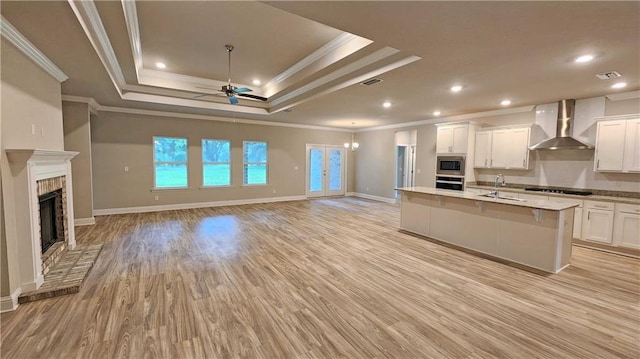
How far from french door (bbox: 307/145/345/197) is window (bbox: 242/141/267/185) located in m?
1.70

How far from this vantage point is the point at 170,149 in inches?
297

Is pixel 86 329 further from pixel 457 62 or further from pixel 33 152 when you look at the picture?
pixel 457 62

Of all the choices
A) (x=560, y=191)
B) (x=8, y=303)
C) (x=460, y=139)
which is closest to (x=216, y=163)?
(x=8, y=303)

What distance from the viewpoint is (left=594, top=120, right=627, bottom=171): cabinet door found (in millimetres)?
4625

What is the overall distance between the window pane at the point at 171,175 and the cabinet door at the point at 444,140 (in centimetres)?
696

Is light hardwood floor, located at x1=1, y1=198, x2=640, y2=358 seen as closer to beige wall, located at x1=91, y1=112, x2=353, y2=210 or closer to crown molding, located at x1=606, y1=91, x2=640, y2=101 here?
beige wall, located at x1=91, y1=112, x2=353, y2=210

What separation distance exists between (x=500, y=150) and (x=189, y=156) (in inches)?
311

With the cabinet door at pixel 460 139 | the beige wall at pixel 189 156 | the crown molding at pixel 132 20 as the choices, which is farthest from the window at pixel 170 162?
the cabinet door at pixel 460 139

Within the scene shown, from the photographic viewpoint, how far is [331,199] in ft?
32.5

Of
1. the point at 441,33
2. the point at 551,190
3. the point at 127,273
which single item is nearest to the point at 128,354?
the point at 127,273

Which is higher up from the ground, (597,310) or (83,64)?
(83,64)

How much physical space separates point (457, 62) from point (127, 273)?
16.2ft

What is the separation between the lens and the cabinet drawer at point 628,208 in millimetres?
4215

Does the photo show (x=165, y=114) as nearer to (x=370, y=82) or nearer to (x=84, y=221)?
(x=84, y=221)
